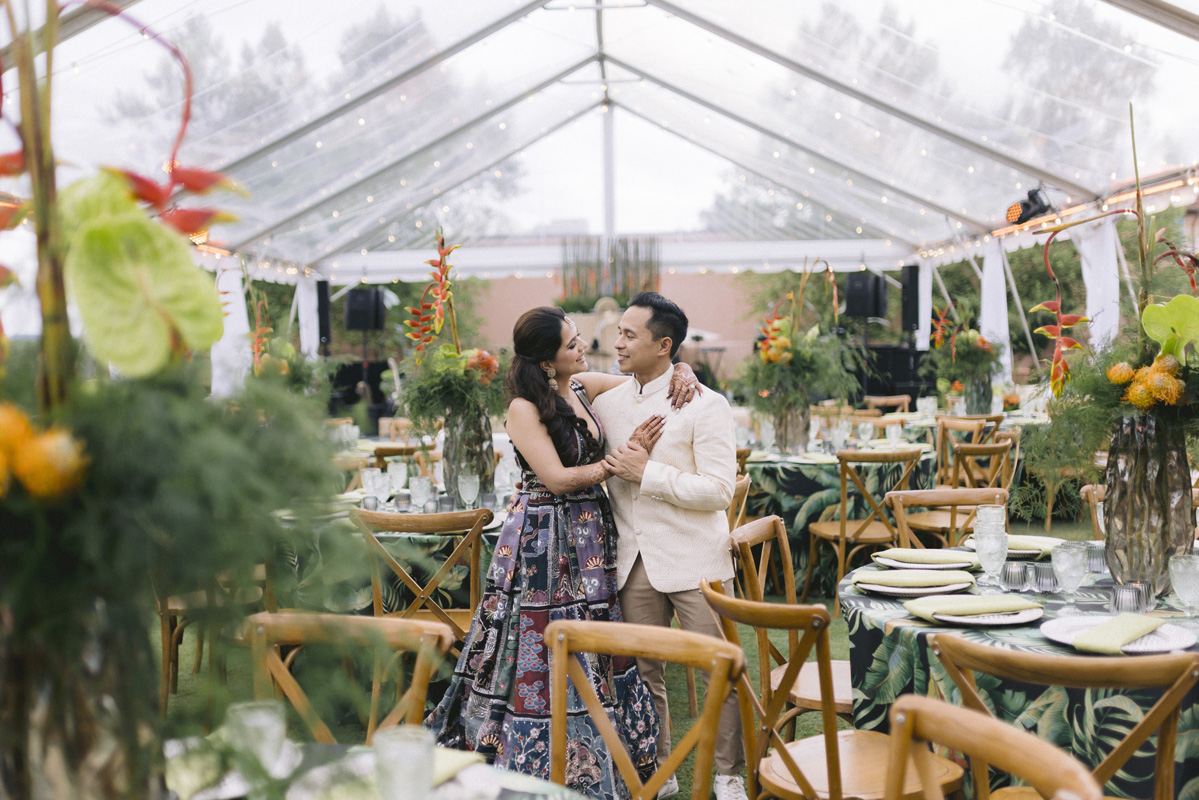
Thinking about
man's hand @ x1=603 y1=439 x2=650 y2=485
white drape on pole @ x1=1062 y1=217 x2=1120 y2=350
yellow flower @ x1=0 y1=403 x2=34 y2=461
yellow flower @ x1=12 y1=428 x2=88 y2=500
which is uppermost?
white drape on pole @ x1=1062 y1=217 x2=1120 y2=350

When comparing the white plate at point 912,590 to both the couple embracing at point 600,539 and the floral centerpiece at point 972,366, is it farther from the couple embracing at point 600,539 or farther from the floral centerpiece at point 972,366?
the floral centerpiece at point 972,366

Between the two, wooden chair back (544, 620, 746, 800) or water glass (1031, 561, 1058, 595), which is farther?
water glass (1031, 561, 1058, 595)

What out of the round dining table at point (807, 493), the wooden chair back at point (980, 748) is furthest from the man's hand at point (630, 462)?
the round dining table at point (807, 493)

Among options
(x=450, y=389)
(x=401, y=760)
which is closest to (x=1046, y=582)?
(x=401, y=760)

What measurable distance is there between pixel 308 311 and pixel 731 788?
11.6 metres

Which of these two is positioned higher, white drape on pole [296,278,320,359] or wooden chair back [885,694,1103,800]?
white drape on pole [296,278,320,359]

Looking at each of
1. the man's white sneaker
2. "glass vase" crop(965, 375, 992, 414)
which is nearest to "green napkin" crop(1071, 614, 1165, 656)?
the man's white sneaker

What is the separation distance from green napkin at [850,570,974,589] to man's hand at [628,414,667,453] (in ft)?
2.21

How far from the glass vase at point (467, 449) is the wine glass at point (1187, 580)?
97.7 inches

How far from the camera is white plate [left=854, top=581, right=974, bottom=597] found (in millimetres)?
2377

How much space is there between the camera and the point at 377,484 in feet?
12.8

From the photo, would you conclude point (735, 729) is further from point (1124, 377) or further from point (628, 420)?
point (1124, 377)

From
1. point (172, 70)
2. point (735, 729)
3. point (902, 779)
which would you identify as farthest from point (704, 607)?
point (172, 70)

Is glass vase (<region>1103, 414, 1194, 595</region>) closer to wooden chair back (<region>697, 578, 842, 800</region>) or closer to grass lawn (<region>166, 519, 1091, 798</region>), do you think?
Result: grass lawn (<region>166, 519, 1091, 798</region>)
